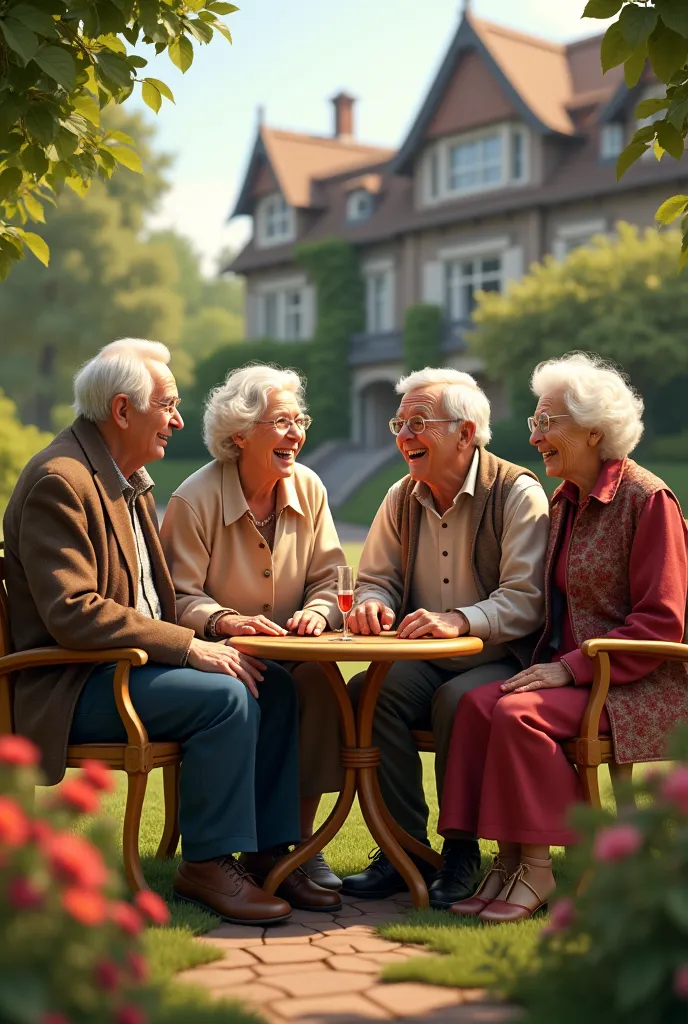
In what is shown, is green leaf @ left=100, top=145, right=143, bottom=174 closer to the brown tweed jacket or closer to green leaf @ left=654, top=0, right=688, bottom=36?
the brown tweed jacket

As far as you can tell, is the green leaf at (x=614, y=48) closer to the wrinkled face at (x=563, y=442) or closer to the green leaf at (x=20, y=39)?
the wrinkled face at (x=563, y=442)

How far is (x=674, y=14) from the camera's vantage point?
405cm

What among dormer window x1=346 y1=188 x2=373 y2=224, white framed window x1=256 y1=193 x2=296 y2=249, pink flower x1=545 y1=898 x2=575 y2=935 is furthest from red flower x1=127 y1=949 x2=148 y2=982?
white framed window x1=256 y1=193 x2=296 y2=249

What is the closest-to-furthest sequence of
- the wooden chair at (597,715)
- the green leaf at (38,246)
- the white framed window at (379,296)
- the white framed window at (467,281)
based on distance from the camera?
the wooden chair at (597,715), the green leaf at (38,246), the white framed window at (467,281), the white framed window at (379,296)

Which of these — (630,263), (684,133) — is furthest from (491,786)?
(630,263)

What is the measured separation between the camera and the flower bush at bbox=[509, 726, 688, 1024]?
7.45 feet

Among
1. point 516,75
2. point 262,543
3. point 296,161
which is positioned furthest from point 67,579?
point 296,161

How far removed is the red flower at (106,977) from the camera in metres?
2.06

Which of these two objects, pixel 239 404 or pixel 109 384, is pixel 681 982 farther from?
pixel 239 404

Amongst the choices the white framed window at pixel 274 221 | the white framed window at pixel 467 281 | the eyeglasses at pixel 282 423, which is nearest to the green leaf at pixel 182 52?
the eyeglasses at pixel 282 423

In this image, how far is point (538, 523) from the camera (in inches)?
191

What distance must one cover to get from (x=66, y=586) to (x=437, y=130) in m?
32.6

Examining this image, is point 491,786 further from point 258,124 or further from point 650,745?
point 258,124

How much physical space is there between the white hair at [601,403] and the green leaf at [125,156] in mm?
1824
